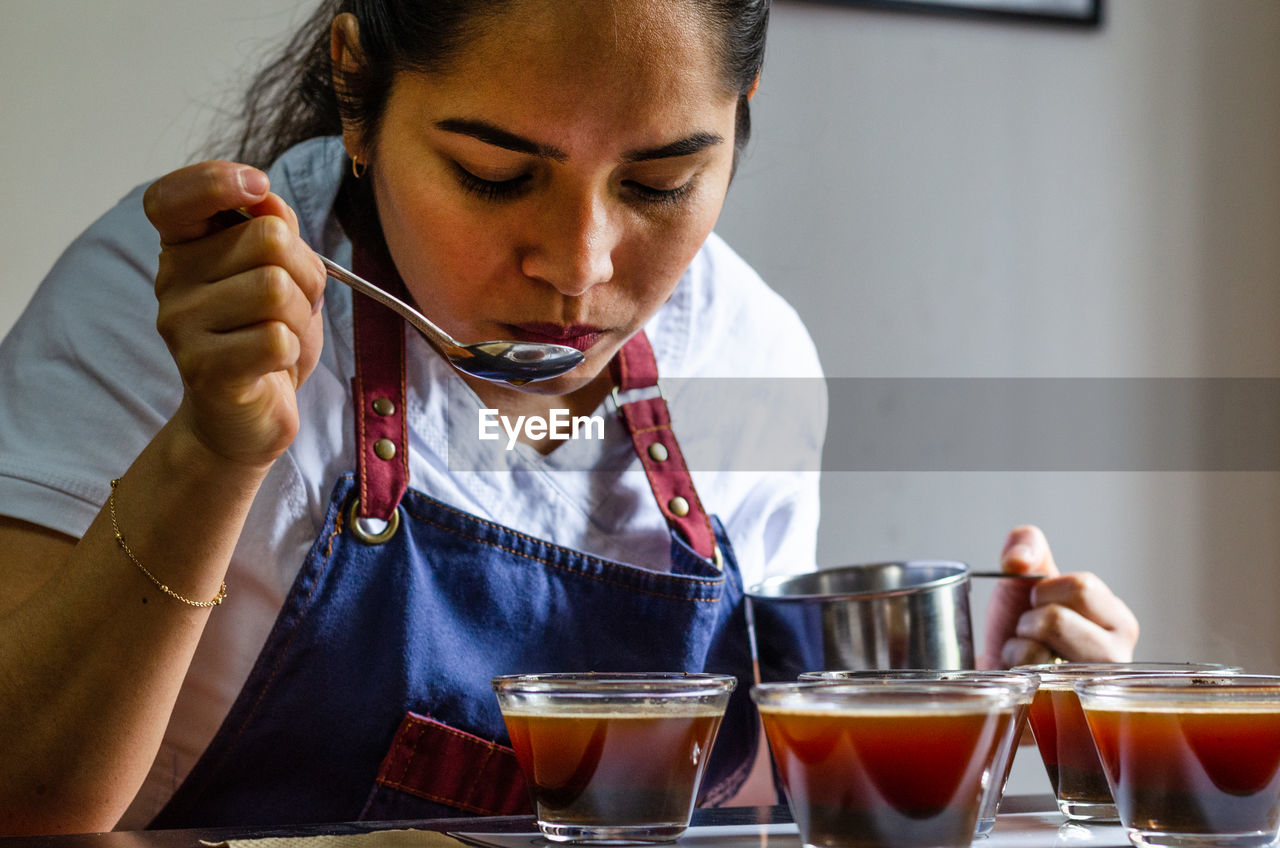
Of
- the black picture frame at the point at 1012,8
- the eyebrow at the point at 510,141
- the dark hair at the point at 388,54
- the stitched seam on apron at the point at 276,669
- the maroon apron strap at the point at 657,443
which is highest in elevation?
the black picture frame at the point at 1012,8

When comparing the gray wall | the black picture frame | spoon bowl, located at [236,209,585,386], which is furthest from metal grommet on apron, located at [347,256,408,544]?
the black picture frame

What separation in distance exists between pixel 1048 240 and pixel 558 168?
4.17ft

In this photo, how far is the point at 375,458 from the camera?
1089 millimetres

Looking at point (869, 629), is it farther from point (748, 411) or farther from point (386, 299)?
point (386, 299)

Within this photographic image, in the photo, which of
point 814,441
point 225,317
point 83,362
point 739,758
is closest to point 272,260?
point 225,317

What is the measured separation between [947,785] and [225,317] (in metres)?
0.52

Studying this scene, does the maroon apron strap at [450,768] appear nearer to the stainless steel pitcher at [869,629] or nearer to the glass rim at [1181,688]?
the stainless steel pitcher at [869,629]

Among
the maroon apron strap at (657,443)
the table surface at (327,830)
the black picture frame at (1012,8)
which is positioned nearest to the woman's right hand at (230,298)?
the table surface at (327,830)

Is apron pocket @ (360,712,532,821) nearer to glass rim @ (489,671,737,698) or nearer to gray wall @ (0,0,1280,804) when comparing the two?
glass rim @ (489,671,737,698)

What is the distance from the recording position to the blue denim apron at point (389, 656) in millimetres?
1046

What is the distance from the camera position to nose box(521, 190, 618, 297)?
970 millimetres

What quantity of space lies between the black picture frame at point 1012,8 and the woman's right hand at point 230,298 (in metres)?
1.28

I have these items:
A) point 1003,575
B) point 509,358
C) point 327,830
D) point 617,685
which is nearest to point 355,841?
point 327,830

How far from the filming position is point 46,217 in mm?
1559
